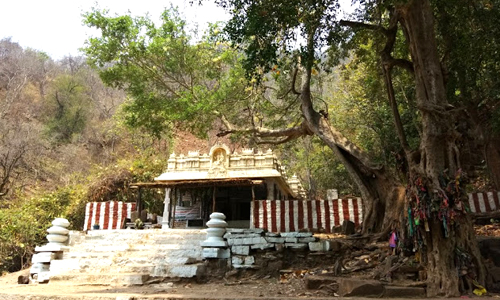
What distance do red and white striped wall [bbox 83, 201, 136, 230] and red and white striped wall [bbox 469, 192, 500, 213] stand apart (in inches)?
480

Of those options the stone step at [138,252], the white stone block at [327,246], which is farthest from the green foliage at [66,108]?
the white stone block at [327,246]

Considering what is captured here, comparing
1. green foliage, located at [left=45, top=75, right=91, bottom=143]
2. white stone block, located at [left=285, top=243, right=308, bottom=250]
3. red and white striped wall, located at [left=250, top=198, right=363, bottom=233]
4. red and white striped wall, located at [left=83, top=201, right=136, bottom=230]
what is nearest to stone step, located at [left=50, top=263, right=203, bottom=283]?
white stone block, located at [left=285, top=243, right=308, bottom=250]

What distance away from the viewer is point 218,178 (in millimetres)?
14992

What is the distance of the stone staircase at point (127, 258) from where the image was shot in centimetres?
783

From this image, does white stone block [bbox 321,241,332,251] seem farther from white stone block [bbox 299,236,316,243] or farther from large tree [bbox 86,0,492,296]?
large tree [bbox 86,0,492,296]

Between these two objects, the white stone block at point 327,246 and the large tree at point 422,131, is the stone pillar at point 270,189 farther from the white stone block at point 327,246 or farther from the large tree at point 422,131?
the white stone block at point 327,246

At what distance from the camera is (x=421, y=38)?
746 centimetres

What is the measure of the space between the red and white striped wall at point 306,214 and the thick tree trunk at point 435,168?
424 centimetres

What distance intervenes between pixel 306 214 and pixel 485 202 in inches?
229

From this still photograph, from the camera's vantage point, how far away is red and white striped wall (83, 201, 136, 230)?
13.9m

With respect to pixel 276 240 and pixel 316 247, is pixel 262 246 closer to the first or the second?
pixel 276 240

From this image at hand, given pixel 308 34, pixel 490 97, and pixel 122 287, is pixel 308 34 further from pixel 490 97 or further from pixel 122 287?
pixel 122 287

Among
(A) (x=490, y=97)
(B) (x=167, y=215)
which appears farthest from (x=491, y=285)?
(B) (x=167, y=215)

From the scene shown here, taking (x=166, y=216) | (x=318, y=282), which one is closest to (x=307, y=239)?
(x=318, y=282)
